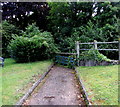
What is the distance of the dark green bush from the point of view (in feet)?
35.4

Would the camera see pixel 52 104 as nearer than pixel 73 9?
Yes

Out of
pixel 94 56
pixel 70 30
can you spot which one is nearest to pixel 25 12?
pixel 70 30

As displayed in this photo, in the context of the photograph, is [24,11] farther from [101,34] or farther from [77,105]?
[77,105]

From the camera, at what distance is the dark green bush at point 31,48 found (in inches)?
425

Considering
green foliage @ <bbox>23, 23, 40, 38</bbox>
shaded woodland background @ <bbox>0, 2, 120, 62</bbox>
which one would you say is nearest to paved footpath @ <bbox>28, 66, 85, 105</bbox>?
shaded woodland background @ <bbox>0, 2, 120, 62</bbox>

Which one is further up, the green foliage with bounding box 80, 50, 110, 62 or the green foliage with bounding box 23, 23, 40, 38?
the green foliage with bounding box 23, 23, 40, 38

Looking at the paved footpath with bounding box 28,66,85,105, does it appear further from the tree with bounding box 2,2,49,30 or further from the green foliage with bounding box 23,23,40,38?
the tree with bounding box 2,2,49,30

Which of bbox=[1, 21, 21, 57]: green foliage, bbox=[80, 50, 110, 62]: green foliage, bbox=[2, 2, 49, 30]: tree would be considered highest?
bbox=[2, 2, 49, 30]: tree

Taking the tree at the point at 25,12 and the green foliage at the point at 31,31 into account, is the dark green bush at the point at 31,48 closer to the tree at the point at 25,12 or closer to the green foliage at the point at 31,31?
the green foliage at the point at 31,31

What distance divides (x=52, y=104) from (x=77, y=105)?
69 centimetres

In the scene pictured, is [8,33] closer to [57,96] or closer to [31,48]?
[31,48]

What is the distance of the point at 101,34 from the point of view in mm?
10391

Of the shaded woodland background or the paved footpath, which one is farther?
the shaded woodland background

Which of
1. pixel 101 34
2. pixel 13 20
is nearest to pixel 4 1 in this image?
pixel 13 20
